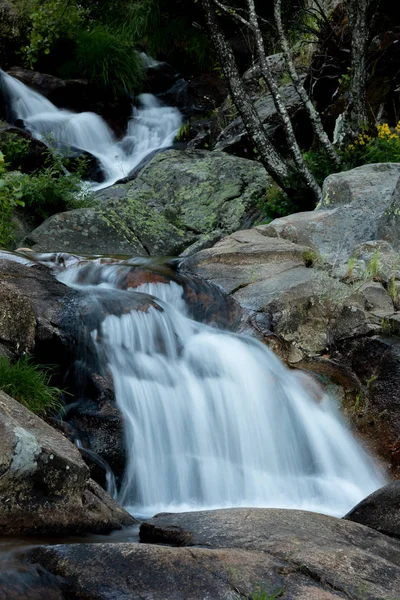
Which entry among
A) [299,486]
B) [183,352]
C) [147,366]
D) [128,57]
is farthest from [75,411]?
[128,57]

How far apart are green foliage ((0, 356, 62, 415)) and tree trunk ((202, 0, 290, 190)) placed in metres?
5.47

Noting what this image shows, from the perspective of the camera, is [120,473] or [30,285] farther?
[30,285]

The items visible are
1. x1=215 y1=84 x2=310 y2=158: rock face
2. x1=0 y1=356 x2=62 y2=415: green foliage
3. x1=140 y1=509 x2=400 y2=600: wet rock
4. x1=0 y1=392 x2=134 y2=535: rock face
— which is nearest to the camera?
x1=140 y1=509 x2=400 y2=600: wet rock

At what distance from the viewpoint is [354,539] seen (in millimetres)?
3504

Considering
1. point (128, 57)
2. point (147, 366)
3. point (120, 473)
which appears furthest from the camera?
point (128, 57)

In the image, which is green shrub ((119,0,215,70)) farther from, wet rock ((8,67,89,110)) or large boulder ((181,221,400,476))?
large boulder ((181,221,400,476))

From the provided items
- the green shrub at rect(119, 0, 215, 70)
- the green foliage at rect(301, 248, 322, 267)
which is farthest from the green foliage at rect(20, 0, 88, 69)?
the green foliage at rect(301, 248, 322, 267)

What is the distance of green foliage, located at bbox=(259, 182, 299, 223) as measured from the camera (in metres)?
9.79

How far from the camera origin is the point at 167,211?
11156 mm

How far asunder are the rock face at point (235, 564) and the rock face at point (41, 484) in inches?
16.7

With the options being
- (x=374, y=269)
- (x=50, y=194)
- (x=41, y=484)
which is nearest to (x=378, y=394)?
(x=374, y=269)

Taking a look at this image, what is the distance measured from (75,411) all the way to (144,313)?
132 cm

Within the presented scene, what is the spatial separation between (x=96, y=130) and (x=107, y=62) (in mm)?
1978

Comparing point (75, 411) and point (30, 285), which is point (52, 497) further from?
point (30, 285)
